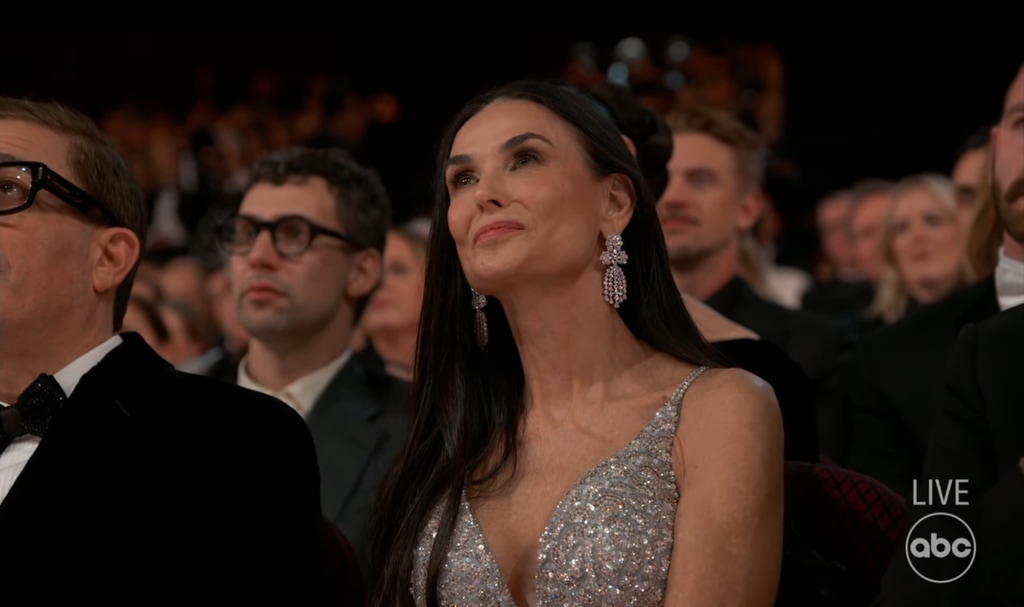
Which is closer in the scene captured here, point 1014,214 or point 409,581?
point 409,581

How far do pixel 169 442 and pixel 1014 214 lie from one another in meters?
1.73

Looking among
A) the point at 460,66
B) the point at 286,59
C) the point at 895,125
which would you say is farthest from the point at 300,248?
the point at 286,59

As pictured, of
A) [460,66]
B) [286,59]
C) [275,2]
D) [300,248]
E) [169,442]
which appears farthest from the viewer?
[286,59]

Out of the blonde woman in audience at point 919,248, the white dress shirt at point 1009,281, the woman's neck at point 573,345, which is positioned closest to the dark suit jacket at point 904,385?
the white dress shirt at point 1009,281

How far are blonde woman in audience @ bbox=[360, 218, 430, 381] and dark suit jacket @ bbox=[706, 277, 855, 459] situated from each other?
4.97ft

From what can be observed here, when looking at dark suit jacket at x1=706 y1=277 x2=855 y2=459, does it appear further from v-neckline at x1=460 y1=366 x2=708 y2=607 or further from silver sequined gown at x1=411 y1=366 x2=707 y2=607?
silver sequined gown at x1=411 y1=366 x2=707 y2=607

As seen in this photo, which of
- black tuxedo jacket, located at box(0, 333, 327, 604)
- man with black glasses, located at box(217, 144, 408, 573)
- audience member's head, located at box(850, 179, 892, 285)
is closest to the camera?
black tuxedo jacket, located at box(0, 333, 327, 604)

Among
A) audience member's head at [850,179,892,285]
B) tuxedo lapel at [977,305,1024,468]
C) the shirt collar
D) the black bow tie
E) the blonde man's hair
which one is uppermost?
audience member's head at [850,179,892,285]

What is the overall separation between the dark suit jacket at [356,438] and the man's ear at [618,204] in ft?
3.25

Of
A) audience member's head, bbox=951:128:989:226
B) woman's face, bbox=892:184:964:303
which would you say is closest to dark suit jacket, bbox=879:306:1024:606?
audience member's head, bbox=951:128:989:226

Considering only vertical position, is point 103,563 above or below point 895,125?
below

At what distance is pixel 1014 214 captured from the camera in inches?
113

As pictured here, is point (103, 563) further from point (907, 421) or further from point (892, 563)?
point (907, 421)

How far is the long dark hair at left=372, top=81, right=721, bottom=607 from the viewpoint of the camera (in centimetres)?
249
